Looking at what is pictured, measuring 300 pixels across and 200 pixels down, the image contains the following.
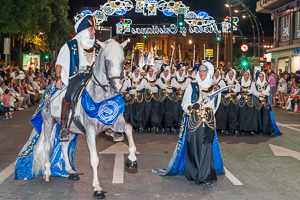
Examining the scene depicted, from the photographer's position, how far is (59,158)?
7.14 meters

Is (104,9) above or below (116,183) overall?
above

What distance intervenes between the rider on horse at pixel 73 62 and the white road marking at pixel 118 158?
1.43 metres

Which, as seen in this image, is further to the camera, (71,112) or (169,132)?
(169,132)

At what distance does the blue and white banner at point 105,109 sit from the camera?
5801mm

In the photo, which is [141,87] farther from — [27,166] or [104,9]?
[104,9]

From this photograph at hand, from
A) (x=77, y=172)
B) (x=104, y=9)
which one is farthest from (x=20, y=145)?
(x=104, y=9)

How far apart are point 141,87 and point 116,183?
21.5ft

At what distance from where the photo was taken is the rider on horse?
621cm

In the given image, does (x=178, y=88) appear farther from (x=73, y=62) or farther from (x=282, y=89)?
(x=282, y=89)

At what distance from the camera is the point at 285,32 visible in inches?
1489

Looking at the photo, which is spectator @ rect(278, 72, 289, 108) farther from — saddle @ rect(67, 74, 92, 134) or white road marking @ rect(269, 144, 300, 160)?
saddle @ rect(67, 74, 92, 134)

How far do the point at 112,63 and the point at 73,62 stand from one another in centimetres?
118

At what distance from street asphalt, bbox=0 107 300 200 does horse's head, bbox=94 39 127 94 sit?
1.93 metres

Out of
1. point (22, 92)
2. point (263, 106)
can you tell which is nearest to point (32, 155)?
point (263, 106)
